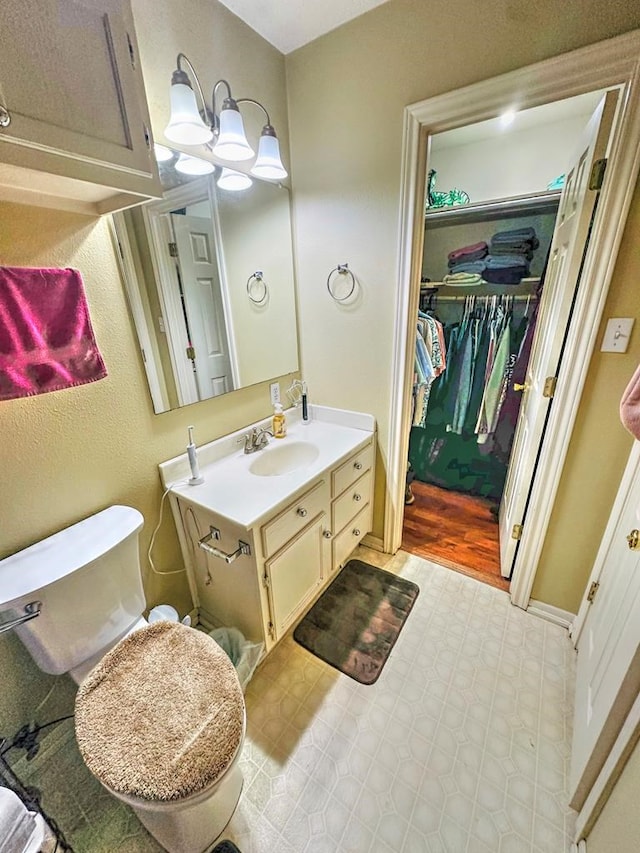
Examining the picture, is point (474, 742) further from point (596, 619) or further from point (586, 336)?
point (586, 336)

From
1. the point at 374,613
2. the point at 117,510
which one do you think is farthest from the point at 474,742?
the point at 117,510

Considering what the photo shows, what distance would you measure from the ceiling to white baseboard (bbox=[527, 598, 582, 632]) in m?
2.64

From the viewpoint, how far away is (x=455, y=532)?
7.47ft

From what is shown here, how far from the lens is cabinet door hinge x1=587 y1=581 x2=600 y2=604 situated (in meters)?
1.40

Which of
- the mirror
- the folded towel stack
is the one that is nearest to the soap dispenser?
the mirror

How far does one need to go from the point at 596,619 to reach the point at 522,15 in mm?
2120

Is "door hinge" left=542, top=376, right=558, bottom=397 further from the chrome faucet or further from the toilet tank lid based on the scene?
the toilet tank lid

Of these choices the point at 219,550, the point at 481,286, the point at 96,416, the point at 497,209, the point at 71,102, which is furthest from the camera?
the point at 481,286

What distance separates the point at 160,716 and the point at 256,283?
1.66m

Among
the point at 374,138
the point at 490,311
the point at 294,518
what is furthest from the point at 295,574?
the point at 490,311

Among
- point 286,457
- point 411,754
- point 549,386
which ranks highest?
point 549,386

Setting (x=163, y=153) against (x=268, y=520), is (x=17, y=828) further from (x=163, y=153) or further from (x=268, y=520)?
(x=163, y=153)

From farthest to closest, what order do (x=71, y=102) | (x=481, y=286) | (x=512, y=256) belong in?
(x=481, y=286), (x=512, y=256), (x=71, y=102)

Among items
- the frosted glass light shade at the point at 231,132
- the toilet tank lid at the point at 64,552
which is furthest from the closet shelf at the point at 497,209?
the toilet tank lid at the point at 64,552
